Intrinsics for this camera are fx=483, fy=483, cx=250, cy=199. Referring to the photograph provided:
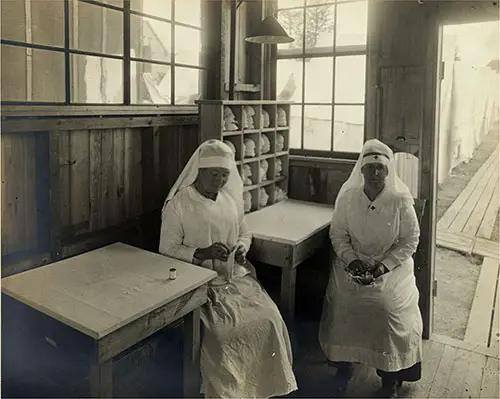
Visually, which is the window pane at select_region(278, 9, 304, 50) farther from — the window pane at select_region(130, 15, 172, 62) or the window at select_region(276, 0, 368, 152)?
the window pane at select_region(130, 15, 172, 62)

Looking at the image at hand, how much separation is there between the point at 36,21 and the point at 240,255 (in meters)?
1.55

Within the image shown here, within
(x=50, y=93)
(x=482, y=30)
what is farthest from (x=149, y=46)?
(x=482, y=30)

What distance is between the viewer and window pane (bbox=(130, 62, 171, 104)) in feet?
9.53

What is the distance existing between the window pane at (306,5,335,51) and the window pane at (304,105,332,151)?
485 millimetres

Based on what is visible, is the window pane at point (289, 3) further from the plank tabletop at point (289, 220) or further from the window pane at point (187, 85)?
the plank tabletop at point (289, 220)

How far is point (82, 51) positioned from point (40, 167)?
2.18 feet

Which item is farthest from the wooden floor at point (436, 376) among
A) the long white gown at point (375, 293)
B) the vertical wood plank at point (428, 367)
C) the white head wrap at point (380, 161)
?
the white head wrap at point (380, 161)

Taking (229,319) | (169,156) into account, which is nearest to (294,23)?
(169,156)

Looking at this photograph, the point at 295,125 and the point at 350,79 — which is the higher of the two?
the point at 350,79

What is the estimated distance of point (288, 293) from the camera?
9.48 ft

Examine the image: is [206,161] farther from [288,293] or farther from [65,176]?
[288,293]

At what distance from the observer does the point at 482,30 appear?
3.14 metres

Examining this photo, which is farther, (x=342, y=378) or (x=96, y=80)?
(x=342, y=378)

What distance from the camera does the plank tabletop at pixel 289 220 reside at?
9.57 feet
